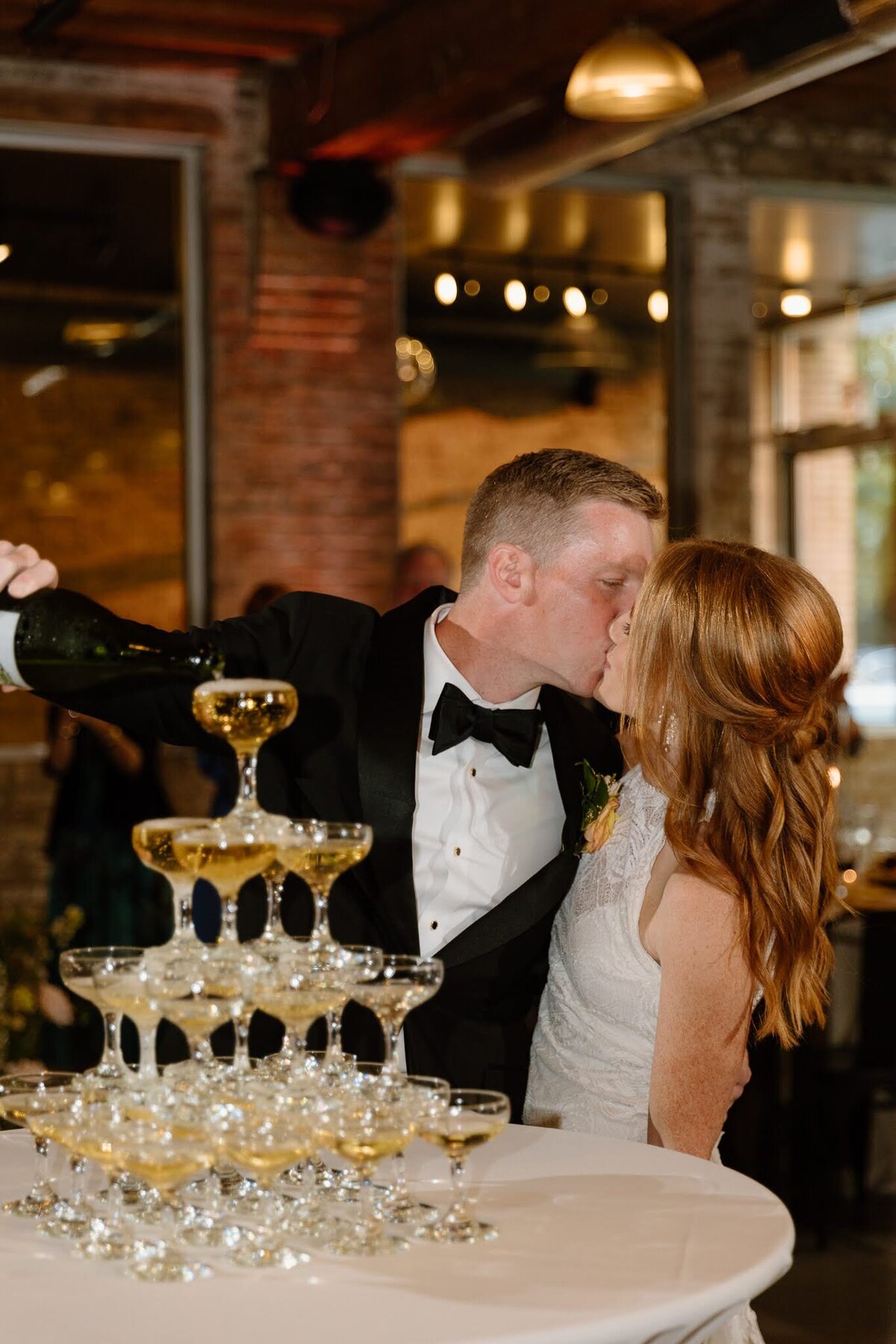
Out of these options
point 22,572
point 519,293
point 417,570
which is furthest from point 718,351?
point 22,572

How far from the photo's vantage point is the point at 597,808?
2688 millimetres

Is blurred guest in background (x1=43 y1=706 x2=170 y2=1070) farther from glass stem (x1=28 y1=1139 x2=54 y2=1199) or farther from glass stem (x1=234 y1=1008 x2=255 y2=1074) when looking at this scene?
glass stem (x1=234 y1=1008 x2=255 y2=1074)

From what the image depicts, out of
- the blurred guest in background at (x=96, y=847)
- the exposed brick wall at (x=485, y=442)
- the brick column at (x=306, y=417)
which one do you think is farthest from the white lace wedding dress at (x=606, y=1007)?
the exposed brick wall at (x=485, y=442)

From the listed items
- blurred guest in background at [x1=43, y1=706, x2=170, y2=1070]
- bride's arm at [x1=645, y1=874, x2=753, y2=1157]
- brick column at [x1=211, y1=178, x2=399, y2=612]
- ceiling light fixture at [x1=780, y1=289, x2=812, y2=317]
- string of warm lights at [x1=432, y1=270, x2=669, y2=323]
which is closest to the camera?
bride's arm at [x1=645, y1=874, x2=753, y2=1157]

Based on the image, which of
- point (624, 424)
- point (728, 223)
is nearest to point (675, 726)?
point (728, 223)

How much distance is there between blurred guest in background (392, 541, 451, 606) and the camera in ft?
20.5

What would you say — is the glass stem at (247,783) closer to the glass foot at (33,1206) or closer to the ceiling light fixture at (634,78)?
the glass foot at (33,1206)

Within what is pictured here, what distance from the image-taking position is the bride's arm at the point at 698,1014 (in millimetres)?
2232

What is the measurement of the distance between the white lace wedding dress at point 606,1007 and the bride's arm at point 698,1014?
0.16 metres

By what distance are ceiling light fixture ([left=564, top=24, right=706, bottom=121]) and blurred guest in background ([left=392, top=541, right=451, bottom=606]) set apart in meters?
2.02

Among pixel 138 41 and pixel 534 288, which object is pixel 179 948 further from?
pixel 534 288

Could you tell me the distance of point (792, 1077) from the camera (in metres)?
5.23

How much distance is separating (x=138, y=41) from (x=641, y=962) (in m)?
4.88

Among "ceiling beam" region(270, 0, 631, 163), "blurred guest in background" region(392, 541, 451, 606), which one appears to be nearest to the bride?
"ceiling beam" region(270, 0, 631, 163)
